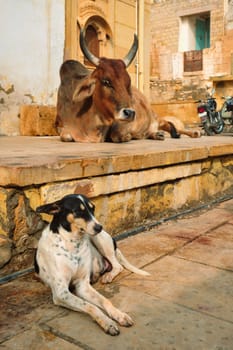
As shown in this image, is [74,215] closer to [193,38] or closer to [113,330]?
[113,330]

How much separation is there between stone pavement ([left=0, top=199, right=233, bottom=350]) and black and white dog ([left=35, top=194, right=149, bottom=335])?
0.23 feet

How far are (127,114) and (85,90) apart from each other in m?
0.81

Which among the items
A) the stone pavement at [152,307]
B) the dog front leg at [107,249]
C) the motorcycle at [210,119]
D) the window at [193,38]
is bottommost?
the stone pavement at [152,307]

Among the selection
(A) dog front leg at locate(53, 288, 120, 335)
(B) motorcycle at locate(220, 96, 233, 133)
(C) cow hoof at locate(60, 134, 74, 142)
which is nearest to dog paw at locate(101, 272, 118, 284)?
(A) dog front leg at locate(53, 288, 120, 335)

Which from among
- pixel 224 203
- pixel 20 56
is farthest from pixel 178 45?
pixel 224 203

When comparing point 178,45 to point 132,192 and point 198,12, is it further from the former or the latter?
point 132,192

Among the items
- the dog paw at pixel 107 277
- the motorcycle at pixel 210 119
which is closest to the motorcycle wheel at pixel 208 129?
the motorcycle at pixel 210 119

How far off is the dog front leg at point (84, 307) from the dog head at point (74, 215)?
321 millimetres

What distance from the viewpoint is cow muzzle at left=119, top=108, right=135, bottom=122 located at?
4.14 m

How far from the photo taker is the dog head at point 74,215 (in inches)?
83.2

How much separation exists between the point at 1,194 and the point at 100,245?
0.68m

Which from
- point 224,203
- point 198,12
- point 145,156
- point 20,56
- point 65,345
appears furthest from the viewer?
point 198,12

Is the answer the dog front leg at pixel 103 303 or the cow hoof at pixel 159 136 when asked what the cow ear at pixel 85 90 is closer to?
the cow hoof at pixel 159 136

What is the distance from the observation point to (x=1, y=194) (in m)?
2.57
